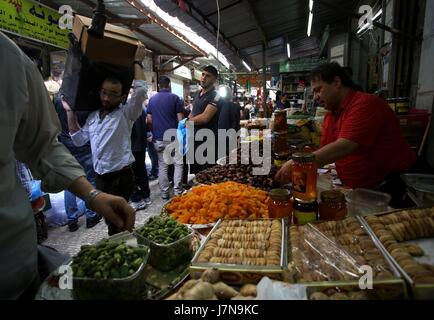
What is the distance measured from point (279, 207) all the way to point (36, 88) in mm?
1249

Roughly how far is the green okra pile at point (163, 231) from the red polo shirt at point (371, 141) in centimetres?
161

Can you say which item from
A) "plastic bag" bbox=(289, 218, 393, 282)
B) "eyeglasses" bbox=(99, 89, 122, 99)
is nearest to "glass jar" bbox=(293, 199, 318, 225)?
"plastic bag" bbox=(289, 218, 393, 282)

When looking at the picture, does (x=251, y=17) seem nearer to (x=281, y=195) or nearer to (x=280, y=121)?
(x=280, y=121)

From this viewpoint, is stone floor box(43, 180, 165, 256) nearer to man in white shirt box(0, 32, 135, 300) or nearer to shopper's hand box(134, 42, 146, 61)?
shopper's hand box(134, 42, 146, 61)

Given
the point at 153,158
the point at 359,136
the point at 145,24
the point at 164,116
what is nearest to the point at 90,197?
the point at 359,136

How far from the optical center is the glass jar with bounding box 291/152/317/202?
1.40 m

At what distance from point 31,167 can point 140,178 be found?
4.34 m

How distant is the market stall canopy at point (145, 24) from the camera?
6043mm

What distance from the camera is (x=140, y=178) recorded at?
18.5ft

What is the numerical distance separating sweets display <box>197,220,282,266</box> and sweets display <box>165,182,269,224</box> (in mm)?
304

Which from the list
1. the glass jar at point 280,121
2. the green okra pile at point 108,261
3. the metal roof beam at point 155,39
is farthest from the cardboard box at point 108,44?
the metal roof beam at point 155,39
